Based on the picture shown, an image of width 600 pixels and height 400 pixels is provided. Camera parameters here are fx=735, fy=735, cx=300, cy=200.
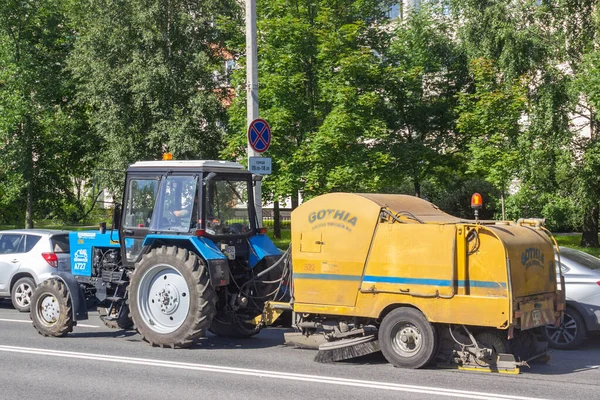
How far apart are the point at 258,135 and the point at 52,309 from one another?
5.28 meters

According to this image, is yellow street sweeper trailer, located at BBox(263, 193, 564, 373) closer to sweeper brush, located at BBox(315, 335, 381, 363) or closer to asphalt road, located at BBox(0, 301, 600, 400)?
sweeper brush, located at BBox(315, 335, 381, 363)

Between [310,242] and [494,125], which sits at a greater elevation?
[494,125]

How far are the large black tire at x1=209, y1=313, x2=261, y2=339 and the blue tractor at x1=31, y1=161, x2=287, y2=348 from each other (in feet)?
0.06

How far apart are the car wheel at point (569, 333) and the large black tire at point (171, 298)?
5.04 m

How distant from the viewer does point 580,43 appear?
76.7 ft

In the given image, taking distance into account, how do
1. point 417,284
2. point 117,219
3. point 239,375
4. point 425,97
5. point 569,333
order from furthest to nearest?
point 425,97, point 117,219, point 569,333, point 417,284, point 239,375

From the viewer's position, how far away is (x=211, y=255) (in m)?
10.2

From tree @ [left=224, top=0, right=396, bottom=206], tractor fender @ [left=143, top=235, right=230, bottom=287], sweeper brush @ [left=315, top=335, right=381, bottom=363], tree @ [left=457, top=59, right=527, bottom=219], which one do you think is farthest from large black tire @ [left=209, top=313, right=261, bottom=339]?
tree @ [left=457, top=59, right=527, bottom=219]

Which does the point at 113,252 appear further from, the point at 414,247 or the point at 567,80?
the point at 567,80

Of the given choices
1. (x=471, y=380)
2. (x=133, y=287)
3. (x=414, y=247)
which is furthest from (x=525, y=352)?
(x=133, y=287)

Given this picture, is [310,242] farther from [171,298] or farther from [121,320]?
[121,320]

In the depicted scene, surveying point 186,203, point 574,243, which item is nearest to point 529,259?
point 186,203

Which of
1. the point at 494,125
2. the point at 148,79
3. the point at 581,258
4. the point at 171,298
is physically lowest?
the point at 171,298

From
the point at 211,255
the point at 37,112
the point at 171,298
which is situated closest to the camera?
the point at 211,255
